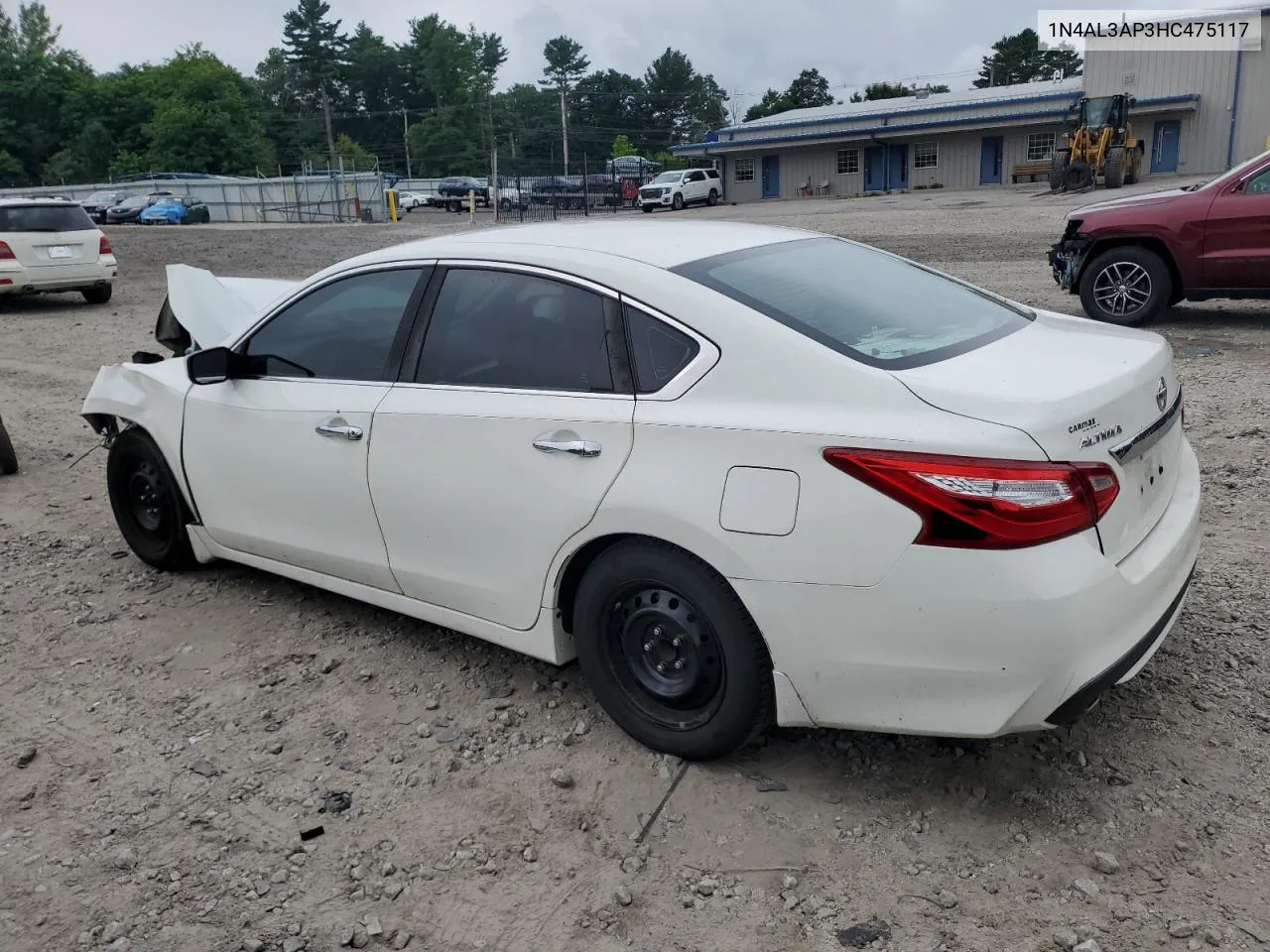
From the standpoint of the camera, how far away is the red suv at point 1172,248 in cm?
937

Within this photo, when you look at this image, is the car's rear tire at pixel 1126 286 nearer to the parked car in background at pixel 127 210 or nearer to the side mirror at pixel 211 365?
the side mirror at pixel 211 365

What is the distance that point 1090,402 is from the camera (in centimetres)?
282

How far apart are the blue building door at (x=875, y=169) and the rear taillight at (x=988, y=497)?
48.4 meters

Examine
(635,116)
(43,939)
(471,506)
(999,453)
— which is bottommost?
(43,939)

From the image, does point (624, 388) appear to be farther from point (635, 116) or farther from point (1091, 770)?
point (635, 116)

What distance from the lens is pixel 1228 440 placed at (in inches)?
Answer: 249

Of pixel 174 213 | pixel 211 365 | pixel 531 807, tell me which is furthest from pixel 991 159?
pixel 531 807

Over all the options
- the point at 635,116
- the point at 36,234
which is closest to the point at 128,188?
the point at 36,234

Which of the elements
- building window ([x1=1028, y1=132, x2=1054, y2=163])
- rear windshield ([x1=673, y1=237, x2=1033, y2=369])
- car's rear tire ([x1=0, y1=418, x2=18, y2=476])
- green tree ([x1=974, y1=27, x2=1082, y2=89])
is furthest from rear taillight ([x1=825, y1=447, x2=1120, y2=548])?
green tree ([x1=974, y1=27, x2=1082, y2=89])

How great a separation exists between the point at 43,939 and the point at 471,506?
1632mm

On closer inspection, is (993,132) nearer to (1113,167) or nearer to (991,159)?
(991,159)

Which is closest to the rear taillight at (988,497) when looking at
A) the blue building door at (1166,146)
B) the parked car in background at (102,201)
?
the blue building door at (1166,146)

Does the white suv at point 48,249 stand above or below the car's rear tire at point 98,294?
above

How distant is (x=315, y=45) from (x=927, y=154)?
7659 cm
